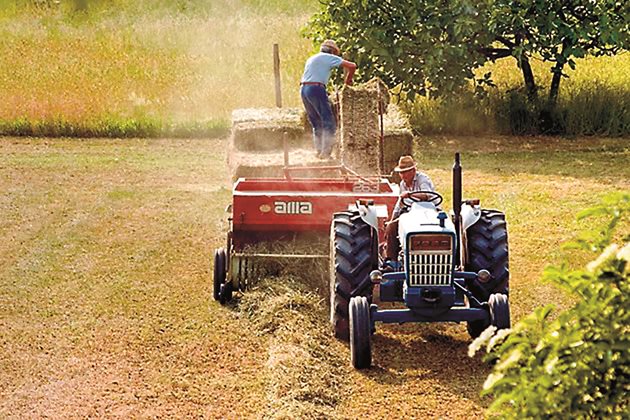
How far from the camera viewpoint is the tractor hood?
6.84 meters

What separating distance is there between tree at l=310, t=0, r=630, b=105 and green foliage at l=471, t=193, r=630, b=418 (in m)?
13.1

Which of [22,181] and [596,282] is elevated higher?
[596,282]

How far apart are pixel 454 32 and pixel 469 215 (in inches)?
350

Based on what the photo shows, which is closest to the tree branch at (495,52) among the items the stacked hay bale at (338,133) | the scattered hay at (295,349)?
the stacked hay bale at (338,133)

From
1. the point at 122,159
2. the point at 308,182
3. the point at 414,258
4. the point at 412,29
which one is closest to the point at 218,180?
the point at 122,159

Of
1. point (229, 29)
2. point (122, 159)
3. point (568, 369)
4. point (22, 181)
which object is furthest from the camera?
point (229, 29)

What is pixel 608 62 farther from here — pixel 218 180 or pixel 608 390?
pixel 608 390

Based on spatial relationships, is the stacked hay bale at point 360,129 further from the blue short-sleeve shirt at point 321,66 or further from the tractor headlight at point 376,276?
the tractor headlight at point 376,276

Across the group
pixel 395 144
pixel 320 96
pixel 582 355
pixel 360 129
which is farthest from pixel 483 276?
pixel 395 144

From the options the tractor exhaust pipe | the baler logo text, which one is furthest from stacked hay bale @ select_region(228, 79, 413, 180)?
the tractor exhaust pipe

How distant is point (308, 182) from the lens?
9125 mm

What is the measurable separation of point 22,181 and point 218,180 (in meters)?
2.45

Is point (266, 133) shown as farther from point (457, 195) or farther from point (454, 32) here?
point (457, 195)

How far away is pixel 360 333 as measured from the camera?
679 cm
